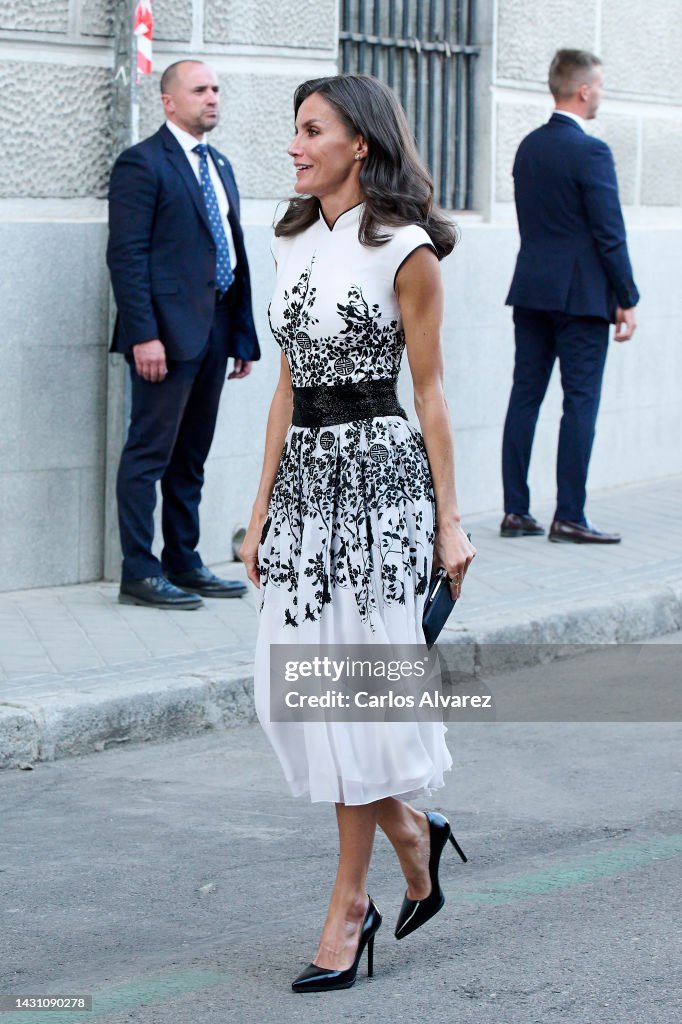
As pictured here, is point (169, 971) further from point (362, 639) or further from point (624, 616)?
point (624, 616)

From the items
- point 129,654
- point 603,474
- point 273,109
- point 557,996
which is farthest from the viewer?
point 603,474

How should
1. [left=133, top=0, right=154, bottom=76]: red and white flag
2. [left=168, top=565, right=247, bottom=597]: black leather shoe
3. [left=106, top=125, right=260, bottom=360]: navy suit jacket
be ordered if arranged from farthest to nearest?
1. [left=168, top=565, right=247, bottom=597]: black leather shoe
2. [left=133, top=0, right=154, bottom=76]: red and white flag
3. [left=106, top=125, right=260, bottom=360]: navy suit jacket

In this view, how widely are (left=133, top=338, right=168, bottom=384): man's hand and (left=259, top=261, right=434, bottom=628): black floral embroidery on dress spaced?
309 cm

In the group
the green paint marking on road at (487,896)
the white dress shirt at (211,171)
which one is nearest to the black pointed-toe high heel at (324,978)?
the green paint marking on road at (487,896)

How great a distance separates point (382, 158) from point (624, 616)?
3.91 meters

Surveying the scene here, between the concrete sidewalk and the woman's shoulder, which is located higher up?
the woman's shoulder

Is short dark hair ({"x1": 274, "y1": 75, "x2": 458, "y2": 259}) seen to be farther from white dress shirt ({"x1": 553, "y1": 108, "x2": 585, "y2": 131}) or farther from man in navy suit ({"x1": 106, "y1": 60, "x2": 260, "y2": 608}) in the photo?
white dress shirt ({"x1": 553, "y1": 108, "x2": 585, "y2": 131})

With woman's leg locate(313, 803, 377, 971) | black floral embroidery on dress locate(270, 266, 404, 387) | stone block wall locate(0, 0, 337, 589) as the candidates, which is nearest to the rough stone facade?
stone block wall locate(0, 0, 337, 589)

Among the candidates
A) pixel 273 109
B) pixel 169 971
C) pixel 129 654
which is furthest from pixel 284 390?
pixel 273 109

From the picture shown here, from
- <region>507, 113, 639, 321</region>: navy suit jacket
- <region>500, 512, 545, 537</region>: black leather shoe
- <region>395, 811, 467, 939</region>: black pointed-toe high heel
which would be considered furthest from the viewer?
<region>500, 512, 545, 537</region>: black leather shoe

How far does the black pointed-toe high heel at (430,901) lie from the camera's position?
3.93m

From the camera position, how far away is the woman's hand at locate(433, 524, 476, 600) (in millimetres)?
3807

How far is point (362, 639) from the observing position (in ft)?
12.3

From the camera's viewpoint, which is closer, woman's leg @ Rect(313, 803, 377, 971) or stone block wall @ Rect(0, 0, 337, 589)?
woman's leg @ Rect(313, 803, 377, 971)
